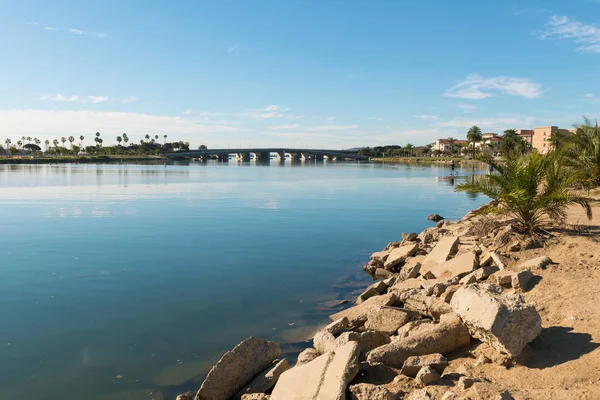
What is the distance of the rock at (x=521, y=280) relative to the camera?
9543 mm

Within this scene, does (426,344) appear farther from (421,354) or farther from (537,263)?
(537,263)

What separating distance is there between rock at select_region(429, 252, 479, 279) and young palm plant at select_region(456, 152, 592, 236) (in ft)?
6.37

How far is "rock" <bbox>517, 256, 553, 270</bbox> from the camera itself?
10.4 meters

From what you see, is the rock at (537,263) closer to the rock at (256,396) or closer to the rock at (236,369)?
the rock at (236,369)

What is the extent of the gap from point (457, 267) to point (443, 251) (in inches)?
77.8

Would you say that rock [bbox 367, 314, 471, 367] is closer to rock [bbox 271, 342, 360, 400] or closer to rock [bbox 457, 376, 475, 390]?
rock [bbox 271, 342, 360, 400]

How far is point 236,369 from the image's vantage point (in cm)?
766

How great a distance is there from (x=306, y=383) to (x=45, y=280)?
1088 cm

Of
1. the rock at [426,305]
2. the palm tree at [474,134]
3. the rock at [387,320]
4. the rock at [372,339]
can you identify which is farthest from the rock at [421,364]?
the palm tree at [474,134]

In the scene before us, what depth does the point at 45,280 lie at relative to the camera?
14.4m

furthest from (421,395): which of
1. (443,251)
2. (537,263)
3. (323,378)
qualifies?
(443,251)

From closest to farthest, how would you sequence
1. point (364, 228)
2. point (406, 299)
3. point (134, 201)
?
point (406, 299) → point (364, 228) → point (134, 201)

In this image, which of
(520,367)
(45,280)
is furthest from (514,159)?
(45,280)

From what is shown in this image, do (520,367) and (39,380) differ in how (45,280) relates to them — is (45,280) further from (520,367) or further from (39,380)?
A: (520,367)
